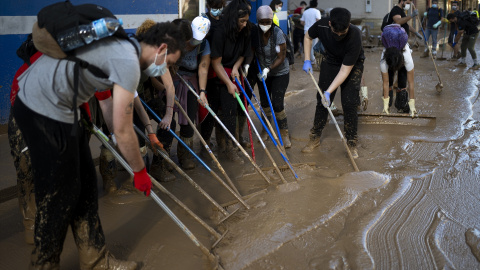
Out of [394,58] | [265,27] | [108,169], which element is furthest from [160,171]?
[394,58]

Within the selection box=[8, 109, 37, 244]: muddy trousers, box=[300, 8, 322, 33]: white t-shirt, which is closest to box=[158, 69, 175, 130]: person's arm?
box=[8, 109, 37, 244]: muddy trousers

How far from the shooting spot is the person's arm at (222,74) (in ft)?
15.7

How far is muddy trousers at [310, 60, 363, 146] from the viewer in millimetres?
5176

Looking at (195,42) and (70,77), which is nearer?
(70,77)

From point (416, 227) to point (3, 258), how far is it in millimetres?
2985

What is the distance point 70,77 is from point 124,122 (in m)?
0.36

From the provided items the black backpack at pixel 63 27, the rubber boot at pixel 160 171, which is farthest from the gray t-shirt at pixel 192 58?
the black backpack at pixel 63 27

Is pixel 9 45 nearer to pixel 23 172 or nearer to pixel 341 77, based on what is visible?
pixel 23 172

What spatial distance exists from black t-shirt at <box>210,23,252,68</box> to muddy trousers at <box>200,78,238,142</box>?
258 millimetres

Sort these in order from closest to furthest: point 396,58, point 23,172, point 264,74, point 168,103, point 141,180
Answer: point 141,180 < point 23,172 < point 168,103 < point 264,74 < point 396,58

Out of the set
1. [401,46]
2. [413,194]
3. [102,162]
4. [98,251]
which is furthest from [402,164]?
[98,251]

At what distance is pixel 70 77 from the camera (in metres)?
2.39

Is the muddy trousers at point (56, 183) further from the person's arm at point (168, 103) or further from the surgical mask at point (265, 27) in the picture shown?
the surgical mask at point (265, 27)

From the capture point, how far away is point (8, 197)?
4.16 meters
